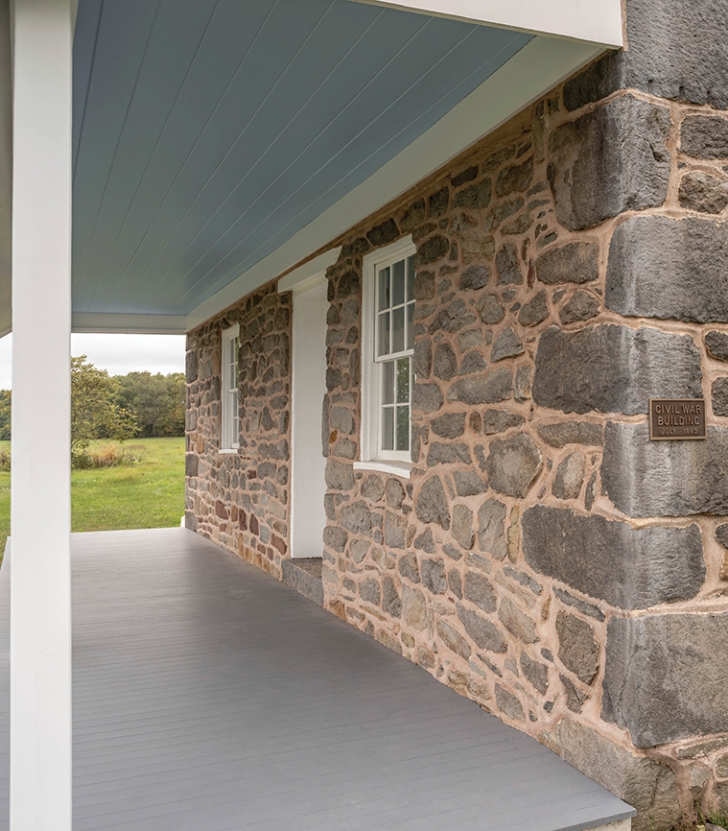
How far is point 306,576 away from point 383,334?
2107mm

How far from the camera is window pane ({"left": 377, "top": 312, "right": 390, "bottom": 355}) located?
4812 millimetres

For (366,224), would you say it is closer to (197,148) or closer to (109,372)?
(197,148)

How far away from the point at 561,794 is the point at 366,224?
3450mm

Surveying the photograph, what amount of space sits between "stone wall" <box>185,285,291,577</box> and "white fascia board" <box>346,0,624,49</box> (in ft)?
13.6

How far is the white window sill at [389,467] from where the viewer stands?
4.30 m

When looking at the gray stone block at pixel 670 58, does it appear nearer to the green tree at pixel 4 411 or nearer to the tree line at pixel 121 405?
the green tree at pixel 4 411

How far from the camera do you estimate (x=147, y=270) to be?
7086mm

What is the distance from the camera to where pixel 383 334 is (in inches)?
191

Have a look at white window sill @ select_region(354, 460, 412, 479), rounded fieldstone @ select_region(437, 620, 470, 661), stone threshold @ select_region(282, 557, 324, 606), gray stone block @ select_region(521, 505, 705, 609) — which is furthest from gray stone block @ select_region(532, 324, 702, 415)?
stone threshold @ select_region(282, 557, 324, 606)

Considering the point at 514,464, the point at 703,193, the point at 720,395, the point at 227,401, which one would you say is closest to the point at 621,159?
the point at 703,193

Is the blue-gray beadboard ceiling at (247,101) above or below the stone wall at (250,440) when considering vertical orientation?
above

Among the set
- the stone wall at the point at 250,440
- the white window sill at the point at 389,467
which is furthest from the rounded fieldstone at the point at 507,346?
the stone wall at the point at 250,440

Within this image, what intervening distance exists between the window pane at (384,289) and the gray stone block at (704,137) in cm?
234

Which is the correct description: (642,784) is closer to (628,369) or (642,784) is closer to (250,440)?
(628,369)
